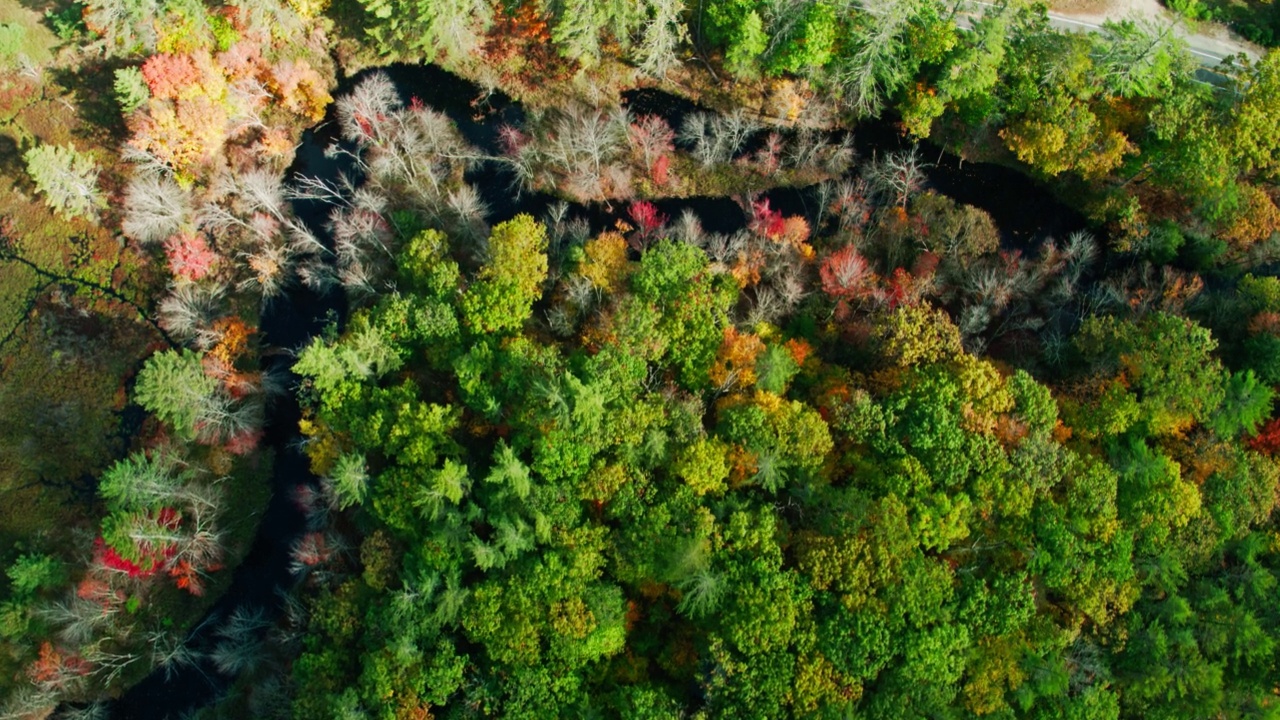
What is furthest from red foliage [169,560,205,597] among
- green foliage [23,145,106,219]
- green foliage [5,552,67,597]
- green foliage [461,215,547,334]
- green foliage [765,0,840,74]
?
green foliage [765,0,840,74]

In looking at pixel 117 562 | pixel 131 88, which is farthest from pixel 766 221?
pixel 117 562

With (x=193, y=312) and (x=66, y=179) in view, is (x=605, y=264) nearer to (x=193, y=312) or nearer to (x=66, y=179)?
(x=193, y=312)

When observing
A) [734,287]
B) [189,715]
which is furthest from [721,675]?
[189,715]

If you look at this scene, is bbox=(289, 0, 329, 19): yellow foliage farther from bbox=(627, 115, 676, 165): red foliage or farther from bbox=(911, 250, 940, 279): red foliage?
bbox=(911, 250, 940, 279): red foliage

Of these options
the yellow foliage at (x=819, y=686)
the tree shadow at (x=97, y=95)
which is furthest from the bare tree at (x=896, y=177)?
the tree shadow at (x=97, y=95)

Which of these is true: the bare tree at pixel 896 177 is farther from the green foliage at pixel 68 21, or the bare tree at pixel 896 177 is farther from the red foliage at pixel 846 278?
the green foliage at pixel 68 21

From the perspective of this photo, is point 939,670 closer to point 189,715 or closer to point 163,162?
point 189,715
